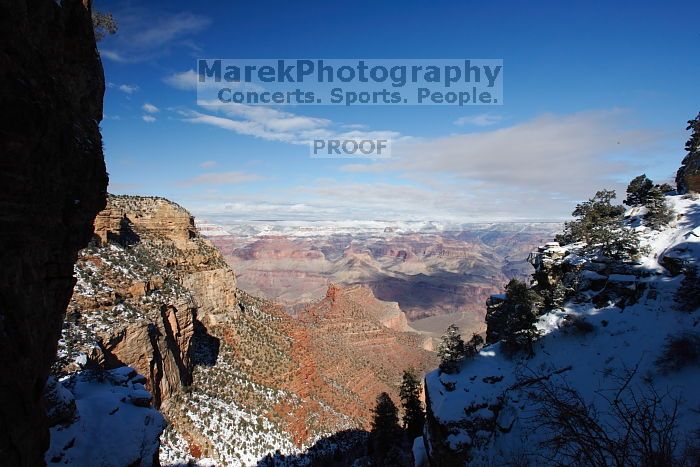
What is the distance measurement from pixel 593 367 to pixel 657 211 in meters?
16.9

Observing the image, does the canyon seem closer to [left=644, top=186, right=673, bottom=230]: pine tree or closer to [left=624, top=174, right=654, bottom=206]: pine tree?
[left=644, top=186, right=673, bottom=230]: pine tree

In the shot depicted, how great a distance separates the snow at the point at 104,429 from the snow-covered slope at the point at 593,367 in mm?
15154

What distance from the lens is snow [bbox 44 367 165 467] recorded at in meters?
11.0

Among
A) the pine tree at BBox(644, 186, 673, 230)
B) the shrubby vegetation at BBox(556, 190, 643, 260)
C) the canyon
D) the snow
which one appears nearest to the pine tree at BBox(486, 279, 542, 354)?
the shrubby vegetation at BBox(556, 190, 643, 260)

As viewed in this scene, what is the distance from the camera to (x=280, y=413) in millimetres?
33000

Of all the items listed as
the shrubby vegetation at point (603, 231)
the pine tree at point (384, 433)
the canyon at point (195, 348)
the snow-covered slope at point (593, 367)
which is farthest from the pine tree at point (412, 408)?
the shrubby vegetation at point (603, 231)

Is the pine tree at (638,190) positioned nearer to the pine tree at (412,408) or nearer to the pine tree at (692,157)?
the pine tree at (692,157)

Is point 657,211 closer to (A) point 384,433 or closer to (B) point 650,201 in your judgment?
(B) point 650,201

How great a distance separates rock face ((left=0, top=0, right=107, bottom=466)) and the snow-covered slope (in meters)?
17.8

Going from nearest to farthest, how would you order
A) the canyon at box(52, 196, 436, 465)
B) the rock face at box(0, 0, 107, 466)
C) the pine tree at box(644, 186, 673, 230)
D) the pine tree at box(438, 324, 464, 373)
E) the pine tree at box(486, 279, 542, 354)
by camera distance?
the rock face at box(0, 0, 107, 466) < the canyon at box(52, 196, 436, 465) < the pine tree at box(486, 279, 542, 354) < the pine tree at box(438, 324, 464, 373) < the pine tree at box(644, 186, 673, 230)

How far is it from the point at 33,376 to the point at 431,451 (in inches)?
857

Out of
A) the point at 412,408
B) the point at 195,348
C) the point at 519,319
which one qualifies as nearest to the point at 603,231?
the point at 519,319

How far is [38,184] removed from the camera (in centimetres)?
672

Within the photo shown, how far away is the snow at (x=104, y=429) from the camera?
433 inches
